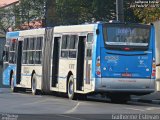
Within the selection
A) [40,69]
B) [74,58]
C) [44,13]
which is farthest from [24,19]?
[74,58]

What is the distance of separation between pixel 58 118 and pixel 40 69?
12087 mm

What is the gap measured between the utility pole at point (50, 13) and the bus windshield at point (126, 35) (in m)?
32.5

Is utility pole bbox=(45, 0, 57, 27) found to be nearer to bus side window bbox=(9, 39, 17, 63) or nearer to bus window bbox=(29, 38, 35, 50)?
bus side window bbox=(9, 39, 17, 63)

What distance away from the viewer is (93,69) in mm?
22109

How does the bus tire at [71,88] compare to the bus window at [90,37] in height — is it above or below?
below

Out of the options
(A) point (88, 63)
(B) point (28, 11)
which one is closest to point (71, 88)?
(A) point (88, 63)

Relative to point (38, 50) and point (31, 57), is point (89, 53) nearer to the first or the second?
point (38, 50)

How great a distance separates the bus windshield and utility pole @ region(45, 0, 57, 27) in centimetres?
3247

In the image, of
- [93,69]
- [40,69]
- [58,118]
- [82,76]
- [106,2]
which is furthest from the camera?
[106,2]

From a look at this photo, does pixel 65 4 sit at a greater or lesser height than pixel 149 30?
greater

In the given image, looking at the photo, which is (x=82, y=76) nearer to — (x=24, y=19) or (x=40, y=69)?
(x=40, y=69)

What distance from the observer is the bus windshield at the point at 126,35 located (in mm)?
22328

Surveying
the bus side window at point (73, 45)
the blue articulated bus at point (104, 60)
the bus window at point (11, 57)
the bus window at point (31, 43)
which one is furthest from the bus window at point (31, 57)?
the bus side window at point (73, 45)

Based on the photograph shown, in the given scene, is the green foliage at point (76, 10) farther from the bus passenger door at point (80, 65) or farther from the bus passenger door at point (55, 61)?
the bus passenger door at point (80, 65)
